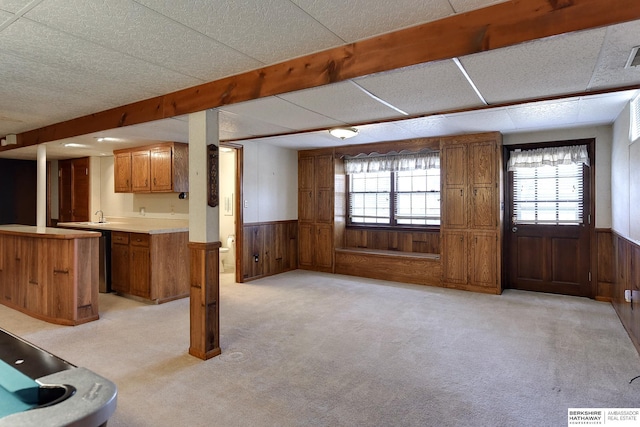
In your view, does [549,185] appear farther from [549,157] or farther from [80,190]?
[80,190]

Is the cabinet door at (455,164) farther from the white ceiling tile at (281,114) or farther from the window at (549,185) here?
the white ceiling tile at (281,114)

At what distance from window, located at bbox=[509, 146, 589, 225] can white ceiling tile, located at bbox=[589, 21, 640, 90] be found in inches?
89.8

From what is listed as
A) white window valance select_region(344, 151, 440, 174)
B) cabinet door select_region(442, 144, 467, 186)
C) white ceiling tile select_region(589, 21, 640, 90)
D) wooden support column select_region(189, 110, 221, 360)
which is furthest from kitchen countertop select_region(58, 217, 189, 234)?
white ceiling tile select_region(589, 21, 640, 90)

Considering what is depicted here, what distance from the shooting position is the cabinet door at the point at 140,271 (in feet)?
15.2

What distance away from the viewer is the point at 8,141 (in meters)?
5.50

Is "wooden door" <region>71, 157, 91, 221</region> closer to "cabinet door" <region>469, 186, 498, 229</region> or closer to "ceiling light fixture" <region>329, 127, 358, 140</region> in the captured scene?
"ceiling light fixture" <region>329, 127, 358, 140</region>

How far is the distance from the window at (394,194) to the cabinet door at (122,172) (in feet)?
12.5

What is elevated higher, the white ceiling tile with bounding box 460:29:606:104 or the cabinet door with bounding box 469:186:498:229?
the white ceiling tile with bounding box 460:29:606:104

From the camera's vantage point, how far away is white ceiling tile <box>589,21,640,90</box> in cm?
202

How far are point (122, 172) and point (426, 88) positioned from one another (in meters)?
5.41

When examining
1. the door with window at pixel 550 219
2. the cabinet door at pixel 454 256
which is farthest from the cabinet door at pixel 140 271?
the door with window at pixel 550 219

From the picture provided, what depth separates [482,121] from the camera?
14.6 ft

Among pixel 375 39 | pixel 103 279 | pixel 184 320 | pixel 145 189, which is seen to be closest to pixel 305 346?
pixel 184 320

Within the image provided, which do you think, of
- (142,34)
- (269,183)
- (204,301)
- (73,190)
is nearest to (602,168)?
(269,183)
